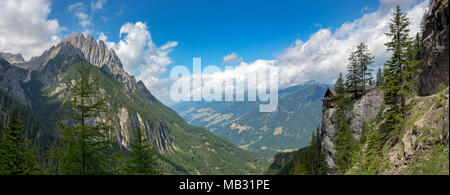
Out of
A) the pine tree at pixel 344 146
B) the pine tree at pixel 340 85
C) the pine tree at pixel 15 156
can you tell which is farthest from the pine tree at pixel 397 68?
the pine tree at pixel 15 156

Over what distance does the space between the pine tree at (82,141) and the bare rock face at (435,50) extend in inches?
1222

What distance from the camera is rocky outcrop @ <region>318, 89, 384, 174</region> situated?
41.6m

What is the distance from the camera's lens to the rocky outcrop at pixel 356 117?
136 feet

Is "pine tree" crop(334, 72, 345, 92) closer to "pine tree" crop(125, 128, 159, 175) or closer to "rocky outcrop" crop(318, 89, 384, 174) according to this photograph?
"rocky outcrop" crop(318, 89, 384, 174)

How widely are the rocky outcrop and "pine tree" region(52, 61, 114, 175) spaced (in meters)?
44.9

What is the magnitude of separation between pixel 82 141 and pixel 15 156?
9.28m

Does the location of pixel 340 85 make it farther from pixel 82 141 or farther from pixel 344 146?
pixel 82 141

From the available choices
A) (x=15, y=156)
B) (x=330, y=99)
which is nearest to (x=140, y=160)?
(x=15, y=156)

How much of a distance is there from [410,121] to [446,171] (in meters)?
14.9

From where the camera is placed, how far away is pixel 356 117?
146ft

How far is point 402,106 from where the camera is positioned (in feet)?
82.0
